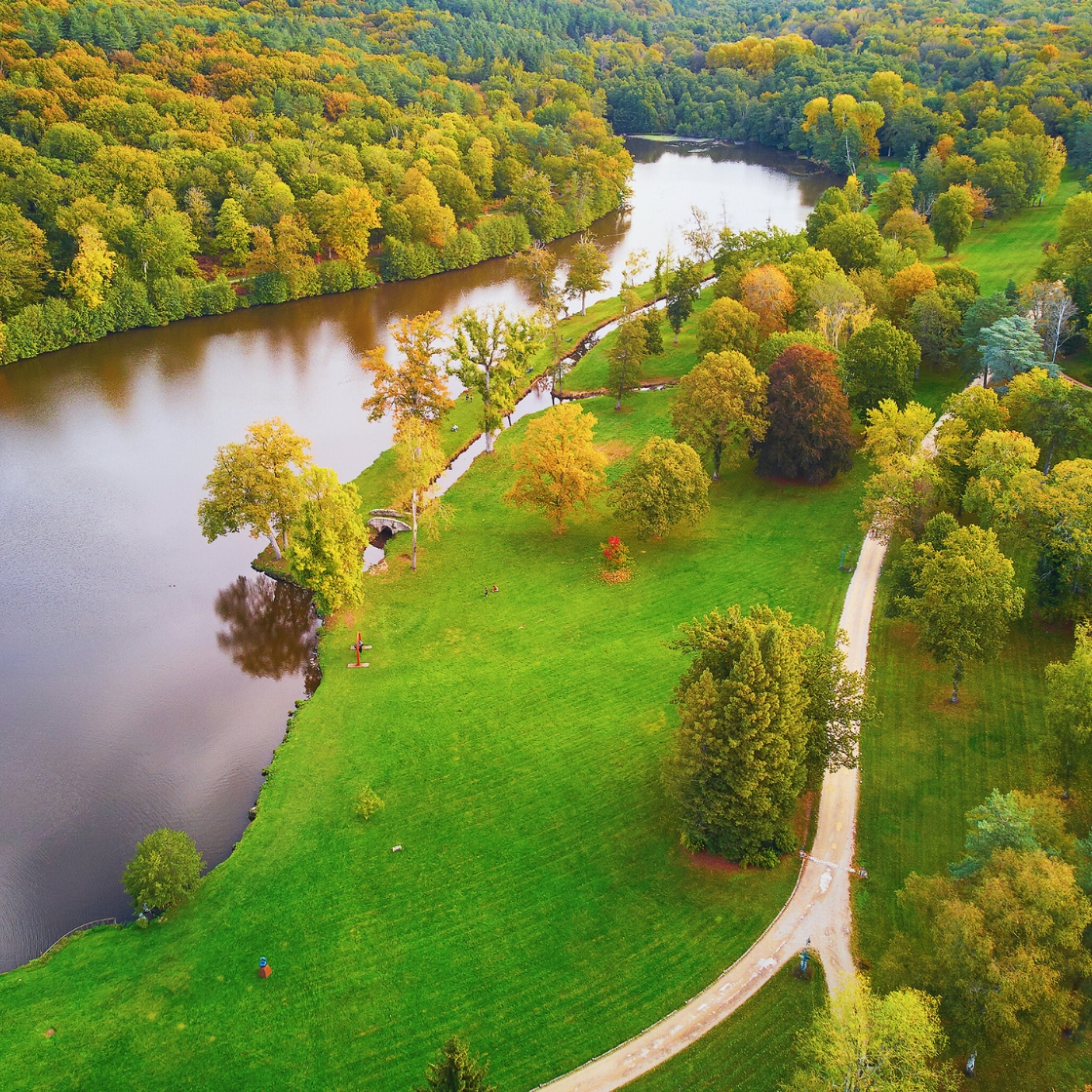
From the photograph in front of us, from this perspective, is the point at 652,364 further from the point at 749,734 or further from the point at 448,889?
the point at 448,889

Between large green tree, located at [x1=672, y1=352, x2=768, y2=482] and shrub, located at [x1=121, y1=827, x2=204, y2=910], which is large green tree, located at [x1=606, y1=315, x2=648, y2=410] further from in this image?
shrub, located at [x1=121, y1=827, x2=204, y2=910]

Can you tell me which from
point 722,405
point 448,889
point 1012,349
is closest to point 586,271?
point 722,405

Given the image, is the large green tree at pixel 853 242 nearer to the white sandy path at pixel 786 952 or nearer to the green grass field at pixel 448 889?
the green grass field at pixel 448 889

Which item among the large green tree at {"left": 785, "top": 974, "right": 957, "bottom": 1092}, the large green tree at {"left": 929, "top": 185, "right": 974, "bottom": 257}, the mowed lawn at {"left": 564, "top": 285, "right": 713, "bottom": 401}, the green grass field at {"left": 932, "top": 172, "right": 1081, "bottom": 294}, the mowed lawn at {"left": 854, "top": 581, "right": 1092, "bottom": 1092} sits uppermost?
the large green tree at {"left": 929, "top": 185, "right": 974, "bottom": 257}

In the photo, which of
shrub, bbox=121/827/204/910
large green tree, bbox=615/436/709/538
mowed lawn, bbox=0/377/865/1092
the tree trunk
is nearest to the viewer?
mowed lawn, bbox=0/377/865/1092

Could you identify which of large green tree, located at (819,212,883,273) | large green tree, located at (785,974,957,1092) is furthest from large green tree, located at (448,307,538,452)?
large green tree, located at (785,974,957,1092)

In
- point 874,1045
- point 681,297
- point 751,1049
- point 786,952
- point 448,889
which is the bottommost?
point 751,1049

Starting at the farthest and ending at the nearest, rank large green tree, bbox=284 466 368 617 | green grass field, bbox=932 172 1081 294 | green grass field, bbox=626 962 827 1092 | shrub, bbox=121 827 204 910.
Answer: green grass field, bbox=932 172 1081 294
large green tree, bbox=284 466 368 617
shrub, bbox=121 827 204 910
green grass field, bbox=626 962 827 1092

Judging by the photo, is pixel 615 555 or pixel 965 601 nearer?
pixel 965 601
